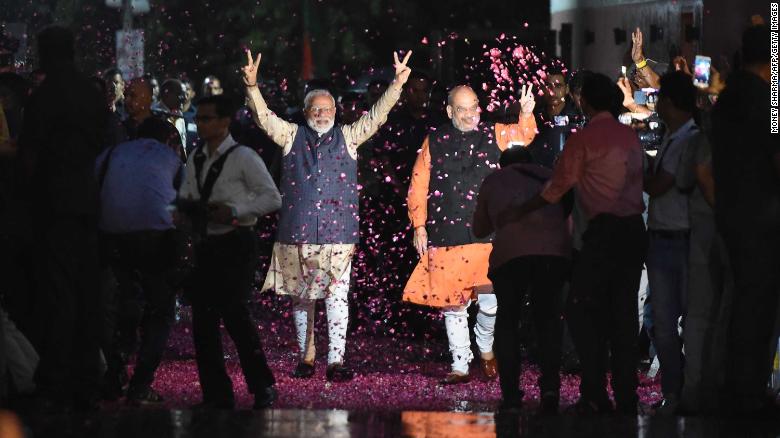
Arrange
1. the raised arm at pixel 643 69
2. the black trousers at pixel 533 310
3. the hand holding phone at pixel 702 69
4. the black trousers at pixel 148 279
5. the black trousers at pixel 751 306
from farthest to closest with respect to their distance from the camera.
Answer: the raised arm at pixel 643 69, the hand holding phone at pixel 702 69, the black trousers at pixel 148 279, the black trousers at pixel 533 310, the black trousers at pixel 751 306

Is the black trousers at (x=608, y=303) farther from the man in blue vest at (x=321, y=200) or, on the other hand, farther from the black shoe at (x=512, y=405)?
the man in blue vest at (x=321, y=200)

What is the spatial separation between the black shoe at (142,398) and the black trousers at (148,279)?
3cm

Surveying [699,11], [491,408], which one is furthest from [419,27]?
[491,408]

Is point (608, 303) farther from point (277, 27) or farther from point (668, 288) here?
point (277, 27)

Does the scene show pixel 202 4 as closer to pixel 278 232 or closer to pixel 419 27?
pixel 419 27

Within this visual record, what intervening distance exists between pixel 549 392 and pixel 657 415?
1.01 meters

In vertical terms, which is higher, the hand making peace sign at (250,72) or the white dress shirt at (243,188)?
the hand making peace sign at (250,72)

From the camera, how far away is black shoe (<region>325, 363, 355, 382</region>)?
14469mm

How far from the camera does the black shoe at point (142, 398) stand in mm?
12664

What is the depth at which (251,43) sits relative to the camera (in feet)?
139

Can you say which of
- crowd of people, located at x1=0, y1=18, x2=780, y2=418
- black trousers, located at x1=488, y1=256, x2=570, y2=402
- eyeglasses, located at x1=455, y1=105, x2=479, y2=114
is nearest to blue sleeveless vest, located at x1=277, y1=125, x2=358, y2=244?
crowd of people, located at x1=0, y1=18, x2=780, y2=418

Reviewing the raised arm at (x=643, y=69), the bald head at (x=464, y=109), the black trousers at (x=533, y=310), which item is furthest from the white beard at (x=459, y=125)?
the black trousers at (x=533, y=310)

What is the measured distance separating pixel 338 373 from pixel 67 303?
357 centimetres

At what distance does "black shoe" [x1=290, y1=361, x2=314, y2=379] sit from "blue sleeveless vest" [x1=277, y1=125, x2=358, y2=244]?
96cm
